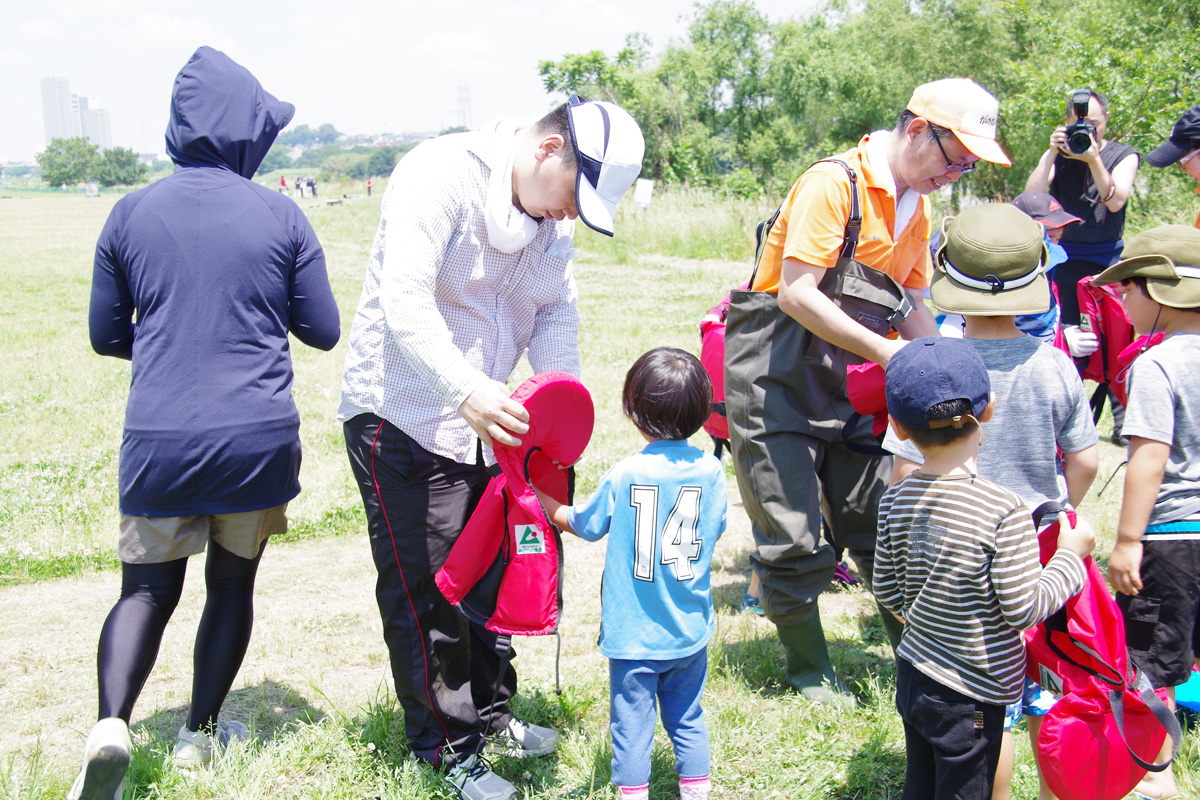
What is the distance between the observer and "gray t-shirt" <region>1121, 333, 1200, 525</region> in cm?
245

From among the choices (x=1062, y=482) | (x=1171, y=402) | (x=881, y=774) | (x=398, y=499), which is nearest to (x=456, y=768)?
(x=398, y=499)

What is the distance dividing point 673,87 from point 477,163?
41.8 meters

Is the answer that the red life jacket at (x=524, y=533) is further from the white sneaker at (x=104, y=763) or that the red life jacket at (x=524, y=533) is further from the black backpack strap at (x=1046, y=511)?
the black backpack strap at (x=1046, y=511)

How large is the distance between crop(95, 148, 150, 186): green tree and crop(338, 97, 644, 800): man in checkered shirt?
136 meters

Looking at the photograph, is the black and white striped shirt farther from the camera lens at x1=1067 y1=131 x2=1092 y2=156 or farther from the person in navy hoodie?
the camera lens at x1=1067 y1=131 x2=1092 y2=156

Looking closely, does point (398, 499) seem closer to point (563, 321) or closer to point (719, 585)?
point (563, 321)

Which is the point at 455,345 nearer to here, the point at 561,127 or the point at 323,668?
the point at 561,127

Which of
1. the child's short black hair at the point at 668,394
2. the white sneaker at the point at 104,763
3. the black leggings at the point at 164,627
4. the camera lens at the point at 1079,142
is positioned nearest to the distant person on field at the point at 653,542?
the child's short black hair at the point at 668,394

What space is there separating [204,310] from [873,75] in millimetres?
39500

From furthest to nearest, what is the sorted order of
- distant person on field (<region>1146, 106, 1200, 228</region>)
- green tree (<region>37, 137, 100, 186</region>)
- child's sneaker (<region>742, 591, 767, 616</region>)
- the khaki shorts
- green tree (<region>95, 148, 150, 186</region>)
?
green tree (<region>95, 148, 150, 186</region>) < green tree (<region>37, 137, 100, 186</region>) < child's sneaker (<region>742, 591, 767, 616</region>) < distant person on field (<region>1146, 106, 1200, 228</region>) < the khaki shorts

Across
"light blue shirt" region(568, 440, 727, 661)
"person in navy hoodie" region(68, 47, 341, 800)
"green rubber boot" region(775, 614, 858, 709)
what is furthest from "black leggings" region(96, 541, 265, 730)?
"green rubber boot" region(775, 614, 858, 709)

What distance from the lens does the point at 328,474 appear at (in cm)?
578

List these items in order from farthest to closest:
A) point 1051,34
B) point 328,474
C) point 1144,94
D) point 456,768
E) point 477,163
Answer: point 1051,34, point 1144,94, point 328,474, point 456,768, point 477,163

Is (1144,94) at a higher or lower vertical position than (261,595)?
higher
